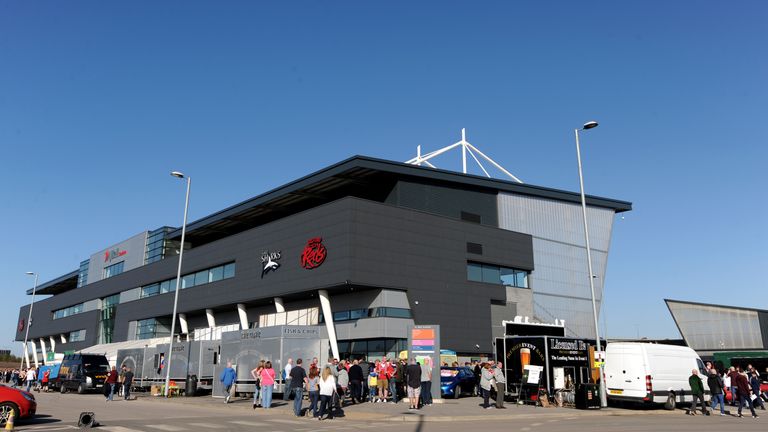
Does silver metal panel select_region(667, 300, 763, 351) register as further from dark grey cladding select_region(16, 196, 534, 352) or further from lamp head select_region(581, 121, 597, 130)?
lamp head select_region(581, 121, 597, 130)

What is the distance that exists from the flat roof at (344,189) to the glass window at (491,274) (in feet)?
22.4

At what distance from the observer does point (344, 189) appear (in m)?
50.2

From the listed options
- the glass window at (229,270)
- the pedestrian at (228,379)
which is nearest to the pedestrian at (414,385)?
the pedestrian at (228,379)

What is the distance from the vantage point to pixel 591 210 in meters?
56.9

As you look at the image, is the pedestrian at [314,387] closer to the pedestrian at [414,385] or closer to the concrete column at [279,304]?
the pedestrian at [414,385]

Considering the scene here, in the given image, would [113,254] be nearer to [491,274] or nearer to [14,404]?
[491,274]

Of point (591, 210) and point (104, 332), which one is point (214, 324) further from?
point (591, 210)

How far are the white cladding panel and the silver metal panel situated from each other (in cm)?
775

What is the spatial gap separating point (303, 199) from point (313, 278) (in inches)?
456

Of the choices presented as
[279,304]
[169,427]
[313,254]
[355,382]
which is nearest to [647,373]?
[355,382]

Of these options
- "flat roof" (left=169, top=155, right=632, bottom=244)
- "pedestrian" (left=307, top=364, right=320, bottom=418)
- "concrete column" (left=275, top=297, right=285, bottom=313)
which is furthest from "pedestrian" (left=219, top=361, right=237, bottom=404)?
"flat roof" (left=169, top=155, right=632, bottom=244)

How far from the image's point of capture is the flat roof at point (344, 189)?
150ft

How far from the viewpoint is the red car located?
1614cm

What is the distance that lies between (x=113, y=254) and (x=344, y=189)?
1634 inches
